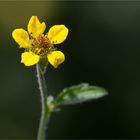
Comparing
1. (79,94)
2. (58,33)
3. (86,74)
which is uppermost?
(58,33)

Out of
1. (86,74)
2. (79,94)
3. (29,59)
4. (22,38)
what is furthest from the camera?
(86,74)

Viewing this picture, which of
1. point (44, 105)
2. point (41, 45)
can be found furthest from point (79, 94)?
point (41, 45)

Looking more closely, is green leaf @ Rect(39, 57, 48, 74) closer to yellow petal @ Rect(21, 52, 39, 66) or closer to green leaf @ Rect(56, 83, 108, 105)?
yellow petal @ Rect(21, 52, 39, 66)

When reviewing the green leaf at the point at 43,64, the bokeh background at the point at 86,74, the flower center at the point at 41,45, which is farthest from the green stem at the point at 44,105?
the bokeh background at the point at 86,74

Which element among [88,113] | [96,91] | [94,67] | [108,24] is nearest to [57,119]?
[88,113]

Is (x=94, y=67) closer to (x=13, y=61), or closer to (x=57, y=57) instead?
(x=13, y=61)

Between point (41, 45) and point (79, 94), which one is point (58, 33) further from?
point (79, 94)

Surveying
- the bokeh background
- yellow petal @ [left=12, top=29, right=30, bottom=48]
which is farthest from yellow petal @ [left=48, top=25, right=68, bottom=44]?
the bokeh background
